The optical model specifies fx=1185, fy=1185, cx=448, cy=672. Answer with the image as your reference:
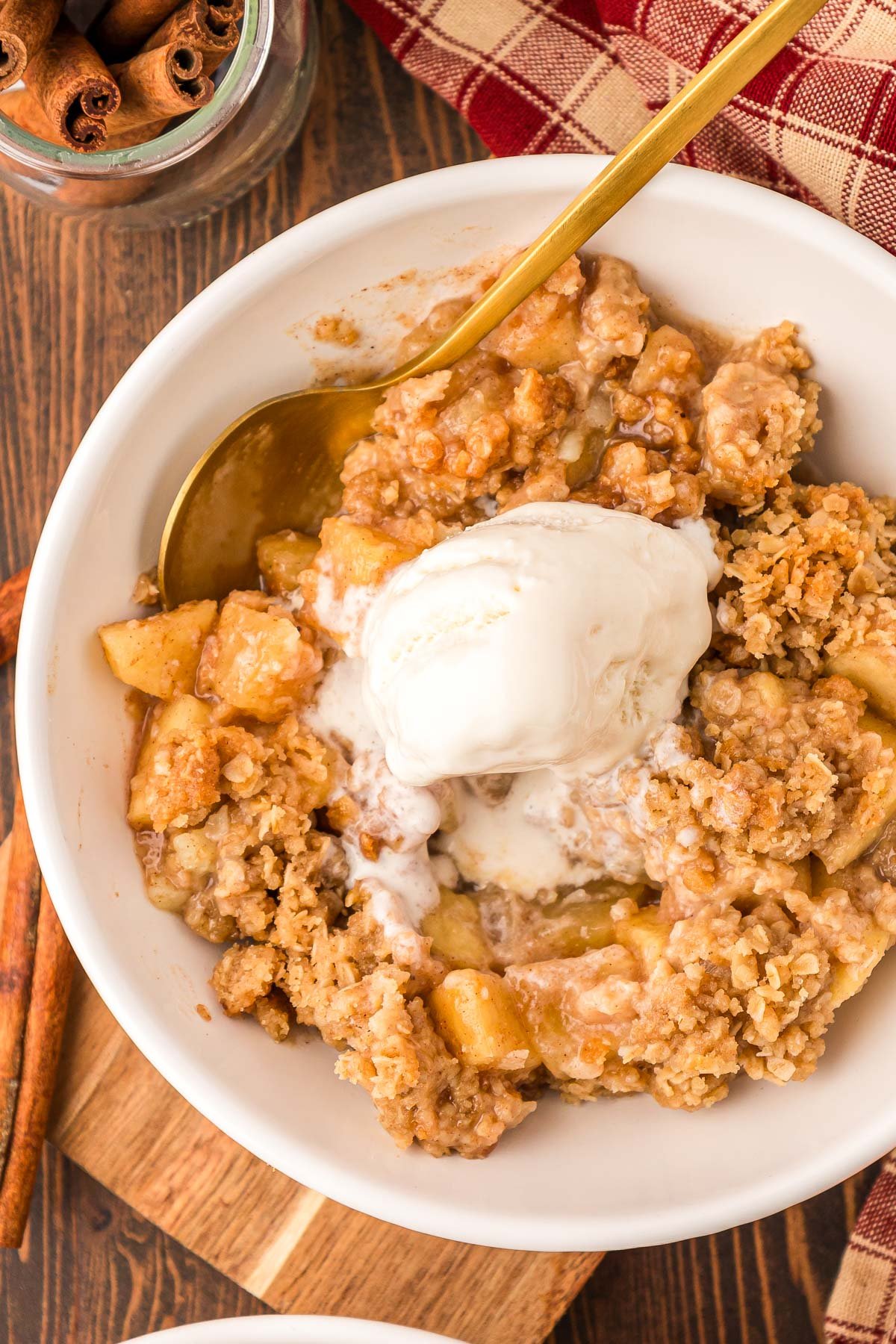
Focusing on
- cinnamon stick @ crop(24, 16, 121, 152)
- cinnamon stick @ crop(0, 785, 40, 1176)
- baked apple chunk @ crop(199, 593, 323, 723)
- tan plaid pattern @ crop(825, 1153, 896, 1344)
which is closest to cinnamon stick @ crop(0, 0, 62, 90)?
cinnamon stick @ crop(24, 16, 121, 152)

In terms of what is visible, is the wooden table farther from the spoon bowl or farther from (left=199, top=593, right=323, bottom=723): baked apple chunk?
(left=199, top=593, right=323, bottom=723): baked apple chunk

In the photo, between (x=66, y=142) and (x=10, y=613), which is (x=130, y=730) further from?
(x=66, y=142)

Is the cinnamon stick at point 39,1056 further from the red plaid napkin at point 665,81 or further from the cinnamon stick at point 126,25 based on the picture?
the red plaid napkin at point 665,81

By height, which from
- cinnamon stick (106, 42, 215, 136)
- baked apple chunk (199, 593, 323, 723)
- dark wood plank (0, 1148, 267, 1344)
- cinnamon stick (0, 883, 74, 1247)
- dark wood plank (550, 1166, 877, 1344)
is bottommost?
dark wood plank (550, 1166, 877, 1344)

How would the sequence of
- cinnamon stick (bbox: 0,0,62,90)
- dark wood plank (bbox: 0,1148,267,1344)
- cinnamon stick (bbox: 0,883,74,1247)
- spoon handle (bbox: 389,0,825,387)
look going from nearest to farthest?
spoon handle (bbox: 389,0,825,387)
cinnamon stick (bbox: 0,0,62,90)
cinnamon stick (bbox: 0,883,74,1247)
dark wood plank (bbox: 0,1148,267,1344)

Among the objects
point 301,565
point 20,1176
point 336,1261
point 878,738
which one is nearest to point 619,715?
point 878,738

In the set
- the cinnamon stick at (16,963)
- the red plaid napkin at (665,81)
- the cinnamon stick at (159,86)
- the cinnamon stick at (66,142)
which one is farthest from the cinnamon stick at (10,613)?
the red plaid napkin at (665,81)

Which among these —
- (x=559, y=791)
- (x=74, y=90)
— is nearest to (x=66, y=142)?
(x=74, y=90)
